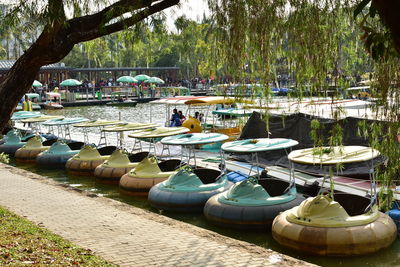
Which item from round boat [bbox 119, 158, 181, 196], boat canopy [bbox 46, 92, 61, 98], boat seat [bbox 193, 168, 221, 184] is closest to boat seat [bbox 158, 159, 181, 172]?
round boat [bbox 119, 158, 181, 196]

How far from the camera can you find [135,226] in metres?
13.2

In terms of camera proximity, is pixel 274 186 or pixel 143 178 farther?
pixel 143 178

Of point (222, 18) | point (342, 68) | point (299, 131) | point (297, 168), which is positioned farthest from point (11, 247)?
point (299, 131)

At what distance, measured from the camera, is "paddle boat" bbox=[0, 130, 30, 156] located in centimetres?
3050

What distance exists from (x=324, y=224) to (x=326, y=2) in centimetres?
606

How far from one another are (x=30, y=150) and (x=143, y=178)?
35.6ft

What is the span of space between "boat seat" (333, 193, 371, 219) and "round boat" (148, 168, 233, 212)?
4131 mm

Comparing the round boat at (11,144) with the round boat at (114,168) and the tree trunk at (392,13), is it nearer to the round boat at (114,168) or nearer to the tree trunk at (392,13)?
the round boat at (114,168)

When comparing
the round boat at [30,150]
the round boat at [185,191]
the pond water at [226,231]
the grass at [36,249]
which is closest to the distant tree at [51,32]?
the grass at [36,249]

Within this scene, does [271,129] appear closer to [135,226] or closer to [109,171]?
[109,171]

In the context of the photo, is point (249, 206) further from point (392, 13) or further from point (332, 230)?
point (392, 13)

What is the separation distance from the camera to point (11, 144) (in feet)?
102

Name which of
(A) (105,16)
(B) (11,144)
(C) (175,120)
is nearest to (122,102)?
(C) (175,120)

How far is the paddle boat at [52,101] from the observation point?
5988 cm
